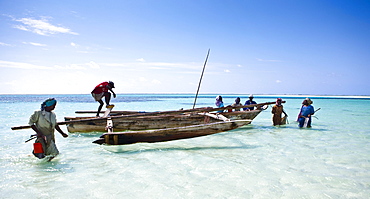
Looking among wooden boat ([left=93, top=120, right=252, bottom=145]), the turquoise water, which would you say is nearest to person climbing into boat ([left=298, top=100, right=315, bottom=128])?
the turquoise water

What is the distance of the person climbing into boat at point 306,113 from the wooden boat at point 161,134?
15.3ft

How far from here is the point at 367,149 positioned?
5.99m

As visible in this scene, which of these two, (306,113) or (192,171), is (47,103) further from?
(306,113)

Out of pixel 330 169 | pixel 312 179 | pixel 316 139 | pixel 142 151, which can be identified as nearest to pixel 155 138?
pixel 142 151

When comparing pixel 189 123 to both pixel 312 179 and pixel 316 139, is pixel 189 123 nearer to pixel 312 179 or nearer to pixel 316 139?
pixel 316 139

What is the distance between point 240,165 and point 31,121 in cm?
410

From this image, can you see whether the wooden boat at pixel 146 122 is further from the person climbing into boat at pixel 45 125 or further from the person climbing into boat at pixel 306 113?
the person climbing into boat at pixel 306 113

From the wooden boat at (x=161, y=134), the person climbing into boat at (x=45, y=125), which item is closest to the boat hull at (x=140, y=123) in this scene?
the wooden boat at (x=161, y=134)

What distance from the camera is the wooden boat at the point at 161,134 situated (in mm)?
5270

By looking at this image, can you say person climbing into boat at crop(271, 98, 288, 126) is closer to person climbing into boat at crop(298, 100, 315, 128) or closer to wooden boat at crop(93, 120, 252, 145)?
person climbing into boat at crop(298, 100, 315, 128)

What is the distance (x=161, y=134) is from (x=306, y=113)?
664 centimetres

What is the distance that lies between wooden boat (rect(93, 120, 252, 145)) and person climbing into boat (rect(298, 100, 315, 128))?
15.3 ft

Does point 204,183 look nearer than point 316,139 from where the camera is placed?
Yes

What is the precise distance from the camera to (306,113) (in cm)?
920
